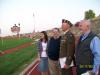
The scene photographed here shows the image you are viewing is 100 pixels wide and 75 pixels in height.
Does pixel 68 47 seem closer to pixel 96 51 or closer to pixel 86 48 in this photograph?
pixel 86 48

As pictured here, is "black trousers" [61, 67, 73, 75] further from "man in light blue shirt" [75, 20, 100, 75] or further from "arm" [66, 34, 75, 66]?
"man in light blue shirt" [75, 20, 100, 75]

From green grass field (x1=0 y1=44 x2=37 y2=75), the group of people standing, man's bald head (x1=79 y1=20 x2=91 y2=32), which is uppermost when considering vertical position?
man's bald head (x1=79 y1=20 x2=91 y2=32)

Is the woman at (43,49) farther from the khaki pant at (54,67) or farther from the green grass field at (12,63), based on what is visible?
the green grass field at (12,63)

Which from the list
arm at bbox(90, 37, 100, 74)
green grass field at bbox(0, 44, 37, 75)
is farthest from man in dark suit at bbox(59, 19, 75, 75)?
green grass field at bbox(0, 44, 37, 75)

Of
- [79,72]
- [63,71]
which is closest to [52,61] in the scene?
[63,71]

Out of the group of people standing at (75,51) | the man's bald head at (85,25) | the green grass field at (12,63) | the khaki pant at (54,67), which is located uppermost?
the man's bald head at (85,25)

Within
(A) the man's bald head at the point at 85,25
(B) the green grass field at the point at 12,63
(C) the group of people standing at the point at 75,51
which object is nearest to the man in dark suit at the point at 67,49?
(C) the group of people standing at the point at 75,51

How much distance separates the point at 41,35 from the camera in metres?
9.05

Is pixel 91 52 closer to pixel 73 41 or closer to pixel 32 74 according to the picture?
pixel 73 41

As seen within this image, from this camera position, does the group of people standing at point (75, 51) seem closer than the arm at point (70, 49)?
Yes

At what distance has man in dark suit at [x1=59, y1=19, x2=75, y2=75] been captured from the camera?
6199 mm

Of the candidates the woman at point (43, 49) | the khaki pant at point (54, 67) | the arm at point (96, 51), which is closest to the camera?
the arm at point (96, 51)

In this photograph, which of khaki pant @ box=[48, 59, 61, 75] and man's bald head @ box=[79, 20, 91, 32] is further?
khaki pant @ box=[48, 59, 61, 75]

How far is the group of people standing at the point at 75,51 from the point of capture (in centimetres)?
520
